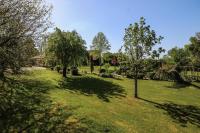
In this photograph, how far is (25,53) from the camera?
18188 mm

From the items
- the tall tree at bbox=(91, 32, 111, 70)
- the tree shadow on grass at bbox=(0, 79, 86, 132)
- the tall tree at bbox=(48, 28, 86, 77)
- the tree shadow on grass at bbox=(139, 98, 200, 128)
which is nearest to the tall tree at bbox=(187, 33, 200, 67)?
the tall tree at bbox=(91, 32, 111, 70)

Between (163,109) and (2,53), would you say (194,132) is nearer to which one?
(163,109)

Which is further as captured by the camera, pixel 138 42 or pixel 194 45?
pixel 194 45

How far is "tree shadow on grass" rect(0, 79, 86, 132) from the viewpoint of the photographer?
1323 centimetres

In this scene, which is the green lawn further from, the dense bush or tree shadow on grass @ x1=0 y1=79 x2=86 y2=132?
the dense bush

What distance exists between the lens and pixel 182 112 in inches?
792

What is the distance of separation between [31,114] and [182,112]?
1252 cm

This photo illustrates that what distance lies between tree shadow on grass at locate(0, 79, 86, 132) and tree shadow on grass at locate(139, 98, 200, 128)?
8075 mm

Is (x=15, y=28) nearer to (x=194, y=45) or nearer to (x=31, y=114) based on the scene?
(x=31, y=114)

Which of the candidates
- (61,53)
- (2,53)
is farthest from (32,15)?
(61,53)

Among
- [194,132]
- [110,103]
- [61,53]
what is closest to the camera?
[194,132]

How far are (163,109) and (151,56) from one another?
5.98 metres

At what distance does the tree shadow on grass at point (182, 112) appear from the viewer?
17.9 m

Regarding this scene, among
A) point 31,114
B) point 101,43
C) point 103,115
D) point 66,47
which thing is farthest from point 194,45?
point 31,114
